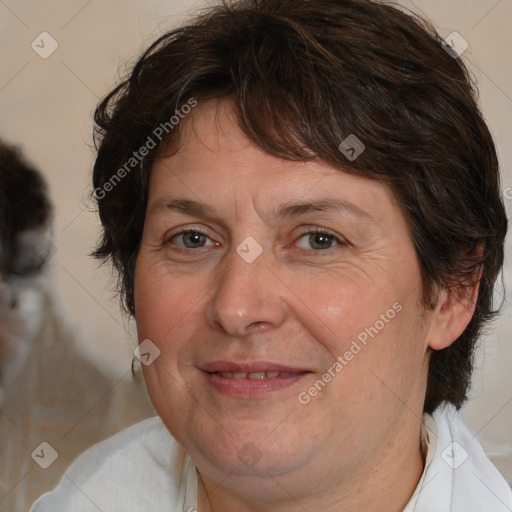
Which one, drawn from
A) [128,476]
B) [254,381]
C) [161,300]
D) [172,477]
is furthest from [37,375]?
[254,381]

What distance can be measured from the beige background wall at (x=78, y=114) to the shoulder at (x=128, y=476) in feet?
→ 2.01

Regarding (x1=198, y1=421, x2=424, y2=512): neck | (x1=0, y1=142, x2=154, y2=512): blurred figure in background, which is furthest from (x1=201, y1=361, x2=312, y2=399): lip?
(x1=0, y1=142, x2=154, y2=512): blurred figure in background

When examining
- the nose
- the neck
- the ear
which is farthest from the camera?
the ear

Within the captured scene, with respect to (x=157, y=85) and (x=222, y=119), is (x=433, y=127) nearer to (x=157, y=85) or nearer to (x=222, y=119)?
(x=222, y=119)

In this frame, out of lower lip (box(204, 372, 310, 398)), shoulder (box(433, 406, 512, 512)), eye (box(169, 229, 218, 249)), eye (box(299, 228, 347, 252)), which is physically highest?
eye (box(169, 229, 218, 249))

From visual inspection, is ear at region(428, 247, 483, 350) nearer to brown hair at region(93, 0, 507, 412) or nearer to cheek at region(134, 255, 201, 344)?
brown hair at region(93, 0, 507, 412)

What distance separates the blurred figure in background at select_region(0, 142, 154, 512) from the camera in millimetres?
2854

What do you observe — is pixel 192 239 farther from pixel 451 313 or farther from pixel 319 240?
pixel 451 313

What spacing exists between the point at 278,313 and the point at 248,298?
55 mm

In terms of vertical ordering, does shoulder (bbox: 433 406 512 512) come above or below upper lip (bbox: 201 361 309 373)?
below

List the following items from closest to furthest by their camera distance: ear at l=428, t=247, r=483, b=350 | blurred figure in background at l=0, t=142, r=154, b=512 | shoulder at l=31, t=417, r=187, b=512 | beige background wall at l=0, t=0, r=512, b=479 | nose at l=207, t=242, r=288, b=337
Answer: nose at l=207, t=242, r=288, b=337 < ear at l=428, t=247, r=483, b=350 < shoulder at l=31, t=417, r=187, b=512 < beige background wall at l=0, t=0, r=512, b=479 < blurred figure in background at l=0, t=142, r=154, b=512

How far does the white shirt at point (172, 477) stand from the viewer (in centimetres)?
167

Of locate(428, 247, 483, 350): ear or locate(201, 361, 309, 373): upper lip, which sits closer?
locate(201, 361, 309, 373): upper lip

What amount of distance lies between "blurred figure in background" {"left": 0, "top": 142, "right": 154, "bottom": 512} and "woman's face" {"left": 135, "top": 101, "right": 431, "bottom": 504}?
1356 mm
